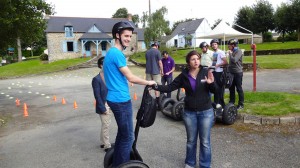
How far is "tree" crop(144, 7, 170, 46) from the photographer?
39156 millimetres

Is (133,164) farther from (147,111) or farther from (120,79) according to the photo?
(120,79)

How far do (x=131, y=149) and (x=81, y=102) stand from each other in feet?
24.1

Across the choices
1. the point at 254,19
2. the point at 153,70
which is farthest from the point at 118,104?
the point at 254,19

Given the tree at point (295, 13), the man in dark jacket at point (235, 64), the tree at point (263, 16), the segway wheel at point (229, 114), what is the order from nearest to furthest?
the segway wheel at point (229, 114)
the man in dark jacket at point (235, 64)
the tree at point (295, 13)
the tree at point (263, 16)

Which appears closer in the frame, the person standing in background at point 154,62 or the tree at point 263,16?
the person standing in background at point 154,62

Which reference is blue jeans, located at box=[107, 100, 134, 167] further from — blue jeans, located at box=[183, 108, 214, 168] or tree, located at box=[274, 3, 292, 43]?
tree, located at box=[274, 3, 292, 43]

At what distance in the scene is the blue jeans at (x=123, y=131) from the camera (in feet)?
10.6

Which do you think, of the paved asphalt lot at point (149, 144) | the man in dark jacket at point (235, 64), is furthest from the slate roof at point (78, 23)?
the man in dark jacket at point (235, 64)

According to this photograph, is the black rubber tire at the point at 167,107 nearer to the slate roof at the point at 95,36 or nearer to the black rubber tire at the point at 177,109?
the black rubber tire at the point at 177,109

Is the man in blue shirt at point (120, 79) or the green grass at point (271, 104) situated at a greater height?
the man in blue shirt at point (120, 79)

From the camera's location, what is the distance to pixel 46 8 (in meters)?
12.1

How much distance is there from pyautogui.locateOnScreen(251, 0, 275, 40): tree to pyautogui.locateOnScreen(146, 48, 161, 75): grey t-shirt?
44.6 meters

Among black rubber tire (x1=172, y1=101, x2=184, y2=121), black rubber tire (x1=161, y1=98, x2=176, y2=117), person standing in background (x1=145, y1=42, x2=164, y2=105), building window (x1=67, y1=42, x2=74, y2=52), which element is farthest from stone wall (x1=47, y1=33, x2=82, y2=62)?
black rubber tire (x1=172, y1=101, x2=184, y2=121)

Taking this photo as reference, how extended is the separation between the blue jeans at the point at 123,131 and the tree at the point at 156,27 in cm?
3588
